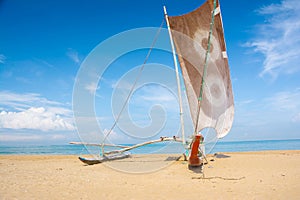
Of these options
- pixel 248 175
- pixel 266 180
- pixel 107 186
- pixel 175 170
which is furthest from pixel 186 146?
pixel 107 186

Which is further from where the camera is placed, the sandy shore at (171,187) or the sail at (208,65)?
the sail at (208,65)

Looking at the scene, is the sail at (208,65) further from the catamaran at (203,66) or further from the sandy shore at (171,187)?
the sandy shore at (171,187)

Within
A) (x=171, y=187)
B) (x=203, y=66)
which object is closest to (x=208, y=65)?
(x=203, y=66)

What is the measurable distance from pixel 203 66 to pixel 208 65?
0.90ft

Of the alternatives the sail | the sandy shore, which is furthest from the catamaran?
the sandy shore

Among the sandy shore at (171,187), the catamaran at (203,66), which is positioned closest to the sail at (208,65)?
the catamaran at (203,66)

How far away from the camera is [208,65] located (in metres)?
12.7

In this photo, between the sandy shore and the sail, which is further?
the sail

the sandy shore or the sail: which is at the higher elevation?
the sail

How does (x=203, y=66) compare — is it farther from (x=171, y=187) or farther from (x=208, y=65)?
(x=171, y=187)

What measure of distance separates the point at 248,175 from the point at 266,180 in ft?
2.98

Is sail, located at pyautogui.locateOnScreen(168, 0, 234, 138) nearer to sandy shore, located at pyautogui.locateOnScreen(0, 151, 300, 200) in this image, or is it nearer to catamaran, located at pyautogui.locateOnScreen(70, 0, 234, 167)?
catamaran, located at pyautogui.locateOnScreen(70, 0, 234, 167)

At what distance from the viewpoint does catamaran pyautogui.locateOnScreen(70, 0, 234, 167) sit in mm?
12148

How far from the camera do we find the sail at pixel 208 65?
1220 cm
